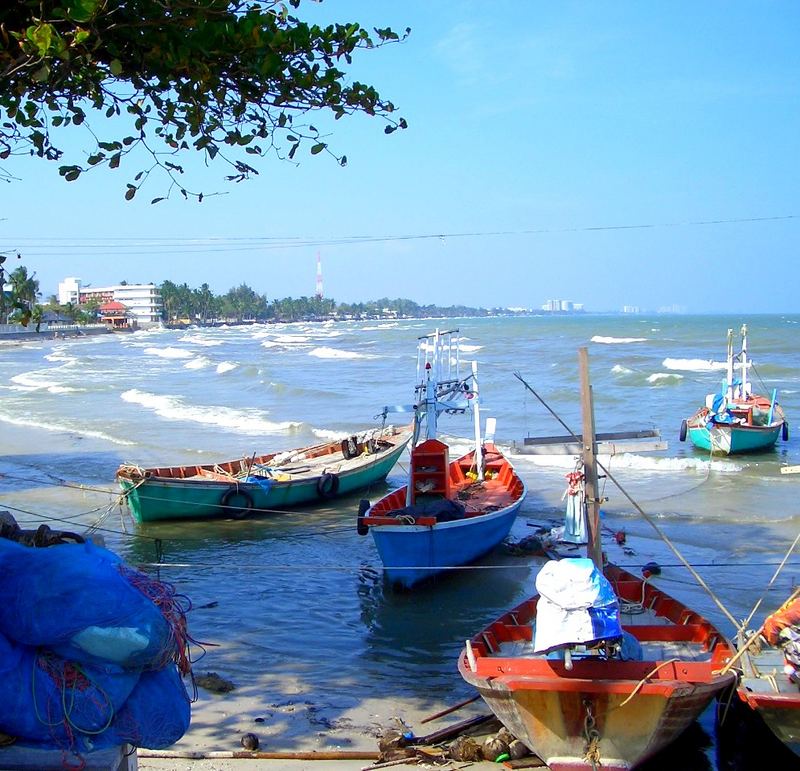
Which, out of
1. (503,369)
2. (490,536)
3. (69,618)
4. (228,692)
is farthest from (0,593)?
(503,369)

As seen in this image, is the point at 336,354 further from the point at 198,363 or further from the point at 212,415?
the point at 212,415

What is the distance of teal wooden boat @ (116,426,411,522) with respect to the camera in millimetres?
14945

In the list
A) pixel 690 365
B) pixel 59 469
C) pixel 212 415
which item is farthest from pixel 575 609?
pixel 690 365

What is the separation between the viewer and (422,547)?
1102 centimetres

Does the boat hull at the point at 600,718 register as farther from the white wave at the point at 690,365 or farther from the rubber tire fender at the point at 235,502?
the white wave at the point at 690,365

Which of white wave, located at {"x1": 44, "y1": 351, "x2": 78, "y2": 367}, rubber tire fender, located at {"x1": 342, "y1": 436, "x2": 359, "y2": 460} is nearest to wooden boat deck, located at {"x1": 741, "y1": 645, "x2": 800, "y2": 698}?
rubber tire fender, located at {"x1": 342, "y1": 436, "x2": 359, "y2": 460}

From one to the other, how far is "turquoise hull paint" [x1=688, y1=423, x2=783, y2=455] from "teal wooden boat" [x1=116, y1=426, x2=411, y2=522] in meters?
8.30

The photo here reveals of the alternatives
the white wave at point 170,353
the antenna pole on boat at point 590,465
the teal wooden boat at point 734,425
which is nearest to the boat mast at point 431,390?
→ the antenna pole on boat at point 590,465

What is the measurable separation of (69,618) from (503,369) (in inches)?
1799

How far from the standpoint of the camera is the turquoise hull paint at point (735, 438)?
21844 millimetres

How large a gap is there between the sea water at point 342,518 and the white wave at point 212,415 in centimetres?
13

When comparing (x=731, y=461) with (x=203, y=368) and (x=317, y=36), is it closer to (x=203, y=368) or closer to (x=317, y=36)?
(x=317, y=36)

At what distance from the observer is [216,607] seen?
10.7m

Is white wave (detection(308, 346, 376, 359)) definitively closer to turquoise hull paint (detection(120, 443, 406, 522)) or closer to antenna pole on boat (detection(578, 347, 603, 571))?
turquoise hull paint (detection(120, 443, 406, 522))
